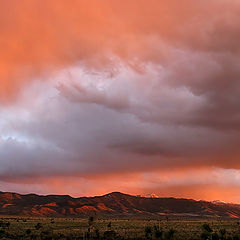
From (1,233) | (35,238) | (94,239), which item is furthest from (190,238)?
(1,233)

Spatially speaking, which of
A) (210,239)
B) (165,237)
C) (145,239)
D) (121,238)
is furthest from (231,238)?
(121,238)

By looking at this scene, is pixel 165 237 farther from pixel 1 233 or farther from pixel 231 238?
pixel 1 233

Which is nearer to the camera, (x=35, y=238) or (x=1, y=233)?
(x=35, y=238)

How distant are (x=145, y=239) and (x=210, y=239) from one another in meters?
10.9

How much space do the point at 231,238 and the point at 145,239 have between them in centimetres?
1421

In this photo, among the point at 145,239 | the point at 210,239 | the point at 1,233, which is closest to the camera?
the point at 210,239

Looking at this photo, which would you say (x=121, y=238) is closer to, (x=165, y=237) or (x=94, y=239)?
(x=94, y=239)

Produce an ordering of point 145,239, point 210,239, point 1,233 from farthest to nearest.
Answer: point 1,233
point 145,239
point 210,239

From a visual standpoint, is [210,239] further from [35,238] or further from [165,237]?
[35,238]

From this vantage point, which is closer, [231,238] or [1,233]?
[231,238]

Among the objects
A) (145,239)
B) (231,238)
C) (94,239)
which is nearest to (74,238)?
(94,239)

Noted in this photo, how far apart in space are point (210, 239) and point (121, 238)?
50.4 feet

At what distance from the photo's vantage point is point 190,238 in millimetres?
56125

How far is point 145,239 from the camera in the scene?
54.4 metres
